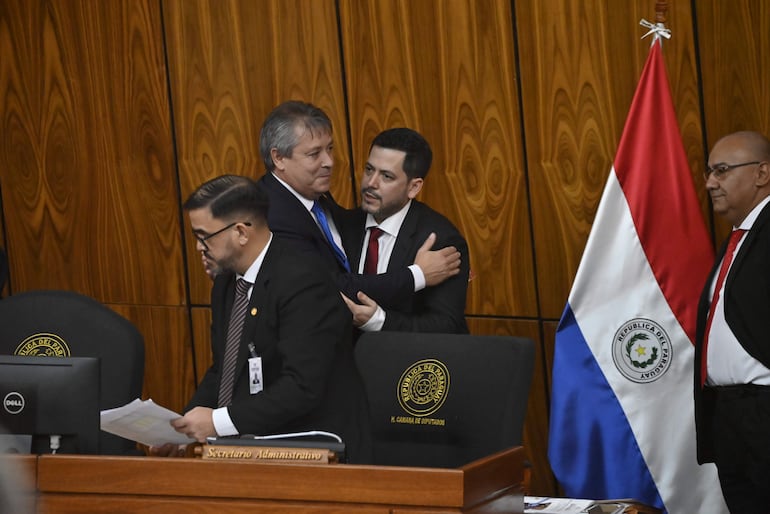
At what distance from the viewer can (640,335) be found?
4703 mm

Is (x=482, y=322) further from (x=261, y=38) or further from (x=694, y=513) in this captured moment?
(x=261, y=38)

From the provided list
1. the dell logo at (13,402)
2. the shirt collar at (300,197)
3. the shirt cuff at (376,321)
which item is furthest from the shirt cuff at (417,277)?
the dell logo at (13,402)

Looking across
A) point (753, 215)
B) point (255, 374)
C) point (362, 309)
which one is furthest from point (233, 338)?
point (753, 215)

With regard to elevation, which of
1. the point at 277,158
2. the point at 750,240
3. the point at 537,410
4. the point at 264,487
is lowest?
the point at 537,410

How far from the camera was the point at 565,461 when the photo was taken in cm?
479

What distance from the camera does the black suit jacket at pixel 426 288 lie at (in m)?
4.23

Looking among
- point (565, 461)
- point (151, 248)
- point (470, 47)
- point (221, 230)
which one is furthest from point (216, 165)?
point (221, 230)

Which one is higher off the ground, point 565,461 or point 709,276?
point 709,276

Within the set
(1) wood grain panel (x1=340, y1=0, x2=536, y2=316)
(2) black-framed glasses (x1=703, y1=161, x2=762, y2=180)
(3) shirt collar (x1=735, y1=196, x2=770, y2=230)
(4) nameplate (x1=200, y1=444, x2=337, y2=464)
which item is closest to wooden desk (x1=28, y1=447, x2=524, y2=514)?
(4) nameplate (x1=200, y1=444, x2=337, y2=464)

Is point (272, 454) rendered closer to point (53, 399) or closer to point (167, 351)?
point (53, 399)

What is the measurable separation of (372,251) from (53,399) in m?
1.78

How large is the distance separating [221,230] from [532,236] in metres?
2.54

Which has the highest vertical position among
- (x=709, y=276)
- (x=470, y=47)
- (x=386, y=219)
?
(x=470, y=47)

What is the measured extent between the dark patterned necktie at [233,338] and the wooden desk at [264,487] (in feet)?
1.96
